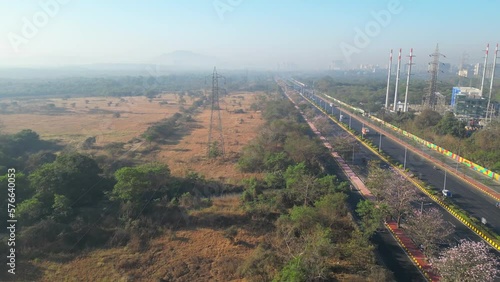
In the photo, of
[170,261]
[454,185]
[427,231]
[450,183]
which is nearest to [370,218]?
[427,231]

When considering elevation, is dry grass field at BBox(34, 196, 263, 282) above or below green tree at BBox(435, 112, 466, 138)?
below

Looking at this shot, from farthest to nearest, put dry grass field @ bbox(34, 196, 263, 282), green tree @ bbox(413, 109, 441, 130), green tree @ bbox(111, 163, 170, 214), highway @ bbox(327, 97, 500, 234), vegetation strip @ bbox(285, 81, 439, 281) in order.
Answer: green tree @ bbox(413, 109, 441, 130), highway @ bbox(327, 97, 500, 234), green tree @ bbox(111, 163, 170, 214), vegetation strip @ bbox(285, 81, 439, 281), dry grass field @ bbox(34, 196, 263, 282)

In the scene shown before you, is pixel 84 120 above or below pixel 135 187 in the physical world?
below

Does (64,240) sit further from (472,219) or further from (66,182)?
(472,219)

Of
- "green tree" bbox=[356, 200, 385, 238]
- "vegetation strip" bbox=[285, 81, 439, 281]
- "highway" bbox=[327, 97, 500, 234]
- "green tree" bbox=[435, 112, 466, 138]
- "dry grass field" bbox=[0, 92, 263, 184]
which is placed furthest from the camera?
"green tree" bbox=[435, 112, 466, 138]

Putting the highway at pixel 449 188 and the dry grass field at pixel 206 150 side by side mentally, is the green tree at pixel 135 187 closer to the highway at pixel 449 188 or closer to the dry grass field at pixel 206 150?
the dry grass field at pixel 206 150

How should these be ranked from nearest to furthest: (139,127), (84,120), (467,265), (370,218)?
(467,265)
(370,218)
(139,127)
(84,120)

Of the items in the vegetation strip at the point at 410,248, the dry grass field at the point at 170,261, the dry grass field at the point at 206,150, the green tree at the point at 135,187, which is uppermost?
the green tree at the point at 135,187

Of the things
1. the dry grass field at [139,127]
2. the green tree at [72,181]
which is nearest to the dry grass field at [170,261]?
the green tree at [72,181]

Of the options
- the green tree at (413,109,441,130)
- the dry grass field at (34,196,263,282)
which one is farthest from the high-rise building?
the dry grass field at (34,196,263,282)

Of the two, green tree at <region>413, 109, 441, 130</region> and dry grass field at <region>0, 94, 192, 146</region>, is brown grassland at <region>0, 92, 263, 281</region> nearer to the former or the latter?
dry grass field at <region>0, 94, 192, 146</region>

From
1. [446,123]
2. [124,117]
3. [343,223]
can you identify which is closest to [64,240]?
[343,223]

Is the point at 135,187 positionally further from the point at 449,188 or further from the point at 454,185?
the point at 454,185

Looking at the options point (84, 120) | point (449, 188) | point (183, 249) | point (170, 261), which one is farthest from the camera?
point (84, 120)
